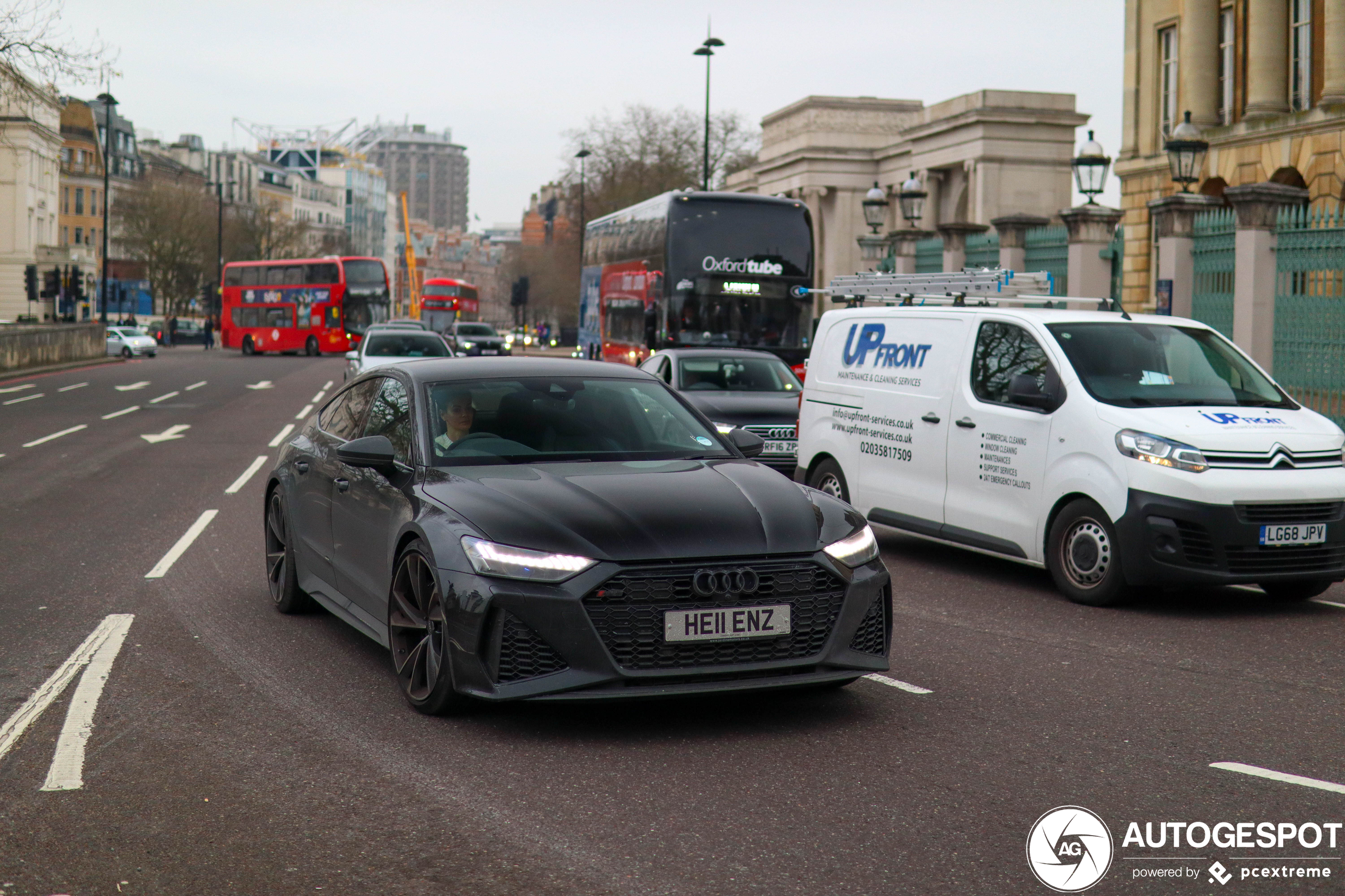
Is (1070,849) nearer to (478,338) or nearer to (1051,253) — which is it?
(1051,253)

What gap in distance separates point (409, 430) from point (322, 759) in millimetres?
1862

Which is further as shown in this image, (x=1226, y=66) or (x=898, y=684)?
(x=1226, y=66)

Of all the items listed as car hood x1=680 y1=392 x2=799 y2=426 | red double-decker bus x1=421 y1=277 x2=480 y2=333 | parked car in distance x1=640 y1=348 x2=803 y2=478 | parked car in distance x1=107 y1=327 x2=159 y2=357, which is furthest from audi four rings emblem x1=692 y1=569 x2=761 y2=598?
red double-decker bus x1=421 y1=277 x2=480 y2=333

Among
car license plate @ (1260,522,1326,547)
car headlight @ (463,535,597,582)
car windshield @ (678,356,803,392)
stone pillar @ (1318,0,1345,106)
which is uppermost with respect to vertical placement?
stone pillar @ (1318,0,1345,106)

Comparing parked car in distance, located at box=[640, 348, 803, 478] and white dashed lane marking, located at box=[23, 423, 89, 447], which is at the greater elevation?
parked car in distance, located at box=[640, 348, 803, 478]

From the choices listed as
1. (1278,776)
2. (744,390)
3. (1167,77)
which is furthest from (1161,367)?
(1167,77)

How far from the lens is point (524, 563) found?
553 centimetres

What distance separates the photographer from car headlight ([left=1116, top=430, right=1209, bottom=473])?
332 inches

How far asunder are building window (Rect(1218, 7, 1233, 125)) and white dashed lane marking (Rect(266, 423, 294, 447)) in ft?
73.1

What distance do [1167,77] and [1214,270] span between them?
1785 cm

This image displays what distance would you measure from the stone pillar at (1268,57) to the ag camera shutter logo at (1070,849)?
30400mm

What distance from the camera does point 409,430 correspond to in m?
6.79

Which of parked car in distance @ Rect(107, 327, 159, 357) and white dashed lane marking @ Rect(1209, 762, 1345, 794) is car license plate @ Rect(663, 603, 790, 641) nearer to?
white dashed lane marking @ Rect(1209, 762, 1345, 794)

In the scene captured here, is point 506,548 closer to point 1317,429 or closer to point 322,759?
point 322,759
